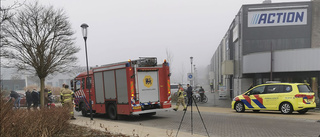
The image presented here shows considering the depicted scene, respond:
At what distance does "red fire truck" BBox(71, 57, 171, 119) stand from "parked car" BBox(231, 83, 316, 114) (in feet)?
15.2

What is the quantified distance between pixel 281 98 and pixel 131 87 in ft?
24.2

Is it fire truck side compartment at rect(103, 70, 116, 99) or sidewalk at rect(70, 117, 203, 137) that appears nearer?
sidewalk at rect(70, 117, 203, 137)

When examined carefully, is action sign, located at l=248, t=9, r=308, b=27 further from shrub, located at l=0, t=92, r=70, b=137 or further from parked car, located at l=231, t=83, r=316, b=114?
shrub, located at l=0, t=92, r=70, b=137

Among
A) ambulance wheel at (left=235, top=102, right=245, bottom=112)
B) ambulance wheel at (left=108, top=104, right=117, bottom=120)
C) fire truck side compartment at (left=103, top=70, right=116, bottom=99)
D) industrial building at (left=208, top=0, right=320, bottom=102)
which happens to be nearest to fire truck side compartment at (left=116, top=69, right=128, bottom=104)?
fire truck side compartment at (left=103, top=70, right=116, bottom=99)

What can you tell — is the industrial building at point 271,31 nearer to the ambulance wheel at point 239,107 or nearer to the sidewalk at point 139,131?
the ambulance wheel at point 239,107

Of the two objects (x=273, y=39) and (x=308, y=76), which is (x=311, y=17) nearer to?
(x=273, y=39)

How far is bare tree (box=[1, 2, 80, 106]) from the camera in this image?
49.8 feet

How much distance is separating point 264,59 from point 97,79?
41.3ft

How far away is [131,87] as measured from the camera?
11047mm

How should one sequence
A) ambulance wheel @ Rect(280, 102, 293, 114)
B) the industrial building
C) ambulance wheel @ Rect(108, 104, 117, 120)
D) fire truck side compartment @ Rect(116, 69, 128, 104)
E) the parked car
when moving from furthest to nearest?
the industrial building → ambulance wheel @ Rect(280, 102, 293, 114) → the parked car → ambulance wheel @ Rect(108, 104, 117, 120) → fire truck side compartment @ Rect(116, 69, 128, 104)

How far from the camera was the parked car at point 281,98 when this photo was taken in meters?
12.2

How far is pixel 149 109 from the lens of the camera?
11867 millimetres

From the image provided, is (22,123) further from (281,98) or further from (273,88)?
(273,88)

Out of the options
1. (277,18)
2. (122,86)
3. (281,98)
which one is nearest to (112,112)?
(122,86)
